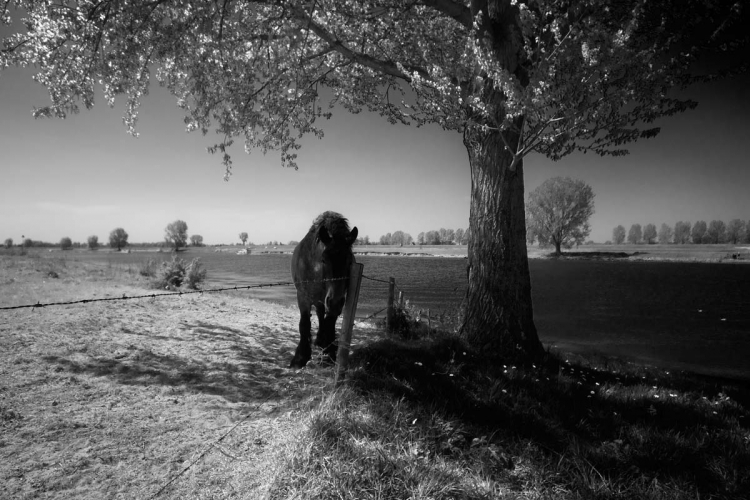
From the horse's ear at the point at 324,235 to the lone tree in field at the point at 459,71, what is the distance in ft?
9.94

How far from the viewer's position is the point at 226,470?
3082 mm

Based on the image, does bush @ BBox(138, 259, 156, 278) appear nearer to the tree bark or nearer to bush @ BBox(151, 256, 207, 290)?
bush @ BBox(151, 256, 207, 290)

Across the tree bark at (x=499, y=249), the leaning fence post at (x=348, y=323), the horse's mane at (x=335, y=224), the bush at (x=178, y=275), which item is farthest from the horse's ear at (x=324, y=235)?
the bush at (x=178, y=275)

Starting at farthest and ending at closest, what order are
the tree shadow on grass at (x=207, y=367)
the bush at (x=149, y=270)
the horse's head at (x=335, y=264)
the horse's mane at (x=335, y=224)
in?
the bush at (x=149, y=270) < the horse's mane at (x=335, y=224) < the horse's head at (x=335, y=264) < the tree shadow on grass at (x=207, y=367)

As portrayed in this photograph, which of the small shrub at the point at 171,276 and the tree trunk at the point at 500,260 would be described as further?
the small shrub at the point at 171,276

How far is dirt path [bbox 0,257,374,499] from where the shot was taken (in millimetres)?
2967

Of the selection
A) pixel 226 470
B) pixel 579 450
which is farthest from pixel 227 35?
pixel 579 450

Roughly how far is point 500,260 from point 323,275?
3.43 m

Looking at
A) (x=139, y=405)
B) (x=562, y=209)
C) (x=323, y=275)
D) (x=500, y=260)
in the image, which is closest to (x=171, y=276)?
(x=139, y=405)

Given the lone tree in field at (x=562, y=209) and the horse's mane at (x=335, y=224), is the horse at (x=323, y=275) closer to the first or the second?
the horse's mane at (x=335, y=224)

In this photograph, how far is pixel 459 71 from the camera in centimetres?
623

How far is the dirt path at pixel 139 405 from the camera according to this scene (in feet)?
9.73

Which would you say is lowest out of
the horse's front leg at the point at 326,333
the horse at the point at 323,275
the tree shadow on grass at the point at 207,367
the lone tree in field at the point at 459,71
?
the tree shadow on grass at the point at 207,367

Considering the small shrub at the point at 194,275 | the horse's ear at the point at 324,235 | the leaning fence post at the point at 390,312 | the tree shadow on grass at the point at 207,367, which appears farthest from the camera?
the small shrub at the point at 194,275
